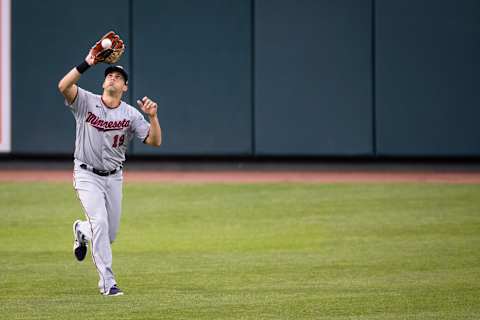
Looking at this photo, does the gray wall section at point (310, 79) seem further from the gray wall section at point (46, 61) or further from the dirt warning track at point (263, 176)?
the gray wall section at point (46, 61)

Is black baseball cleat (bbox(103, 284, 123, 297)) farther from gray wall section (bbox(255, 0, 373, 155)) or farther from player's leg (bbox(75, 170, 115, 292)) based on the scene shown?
gray wall section (bbox(255, 0, 373, 155))

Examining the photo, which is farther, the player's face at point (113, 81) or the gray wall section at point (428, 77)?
the gray wall section at point (428, 77)

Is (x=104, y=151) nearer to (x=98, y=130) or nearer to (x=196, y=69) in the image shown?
(x=98, y=130)

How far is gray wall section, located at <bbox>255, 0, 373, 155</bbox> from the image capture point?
20750 millimetres

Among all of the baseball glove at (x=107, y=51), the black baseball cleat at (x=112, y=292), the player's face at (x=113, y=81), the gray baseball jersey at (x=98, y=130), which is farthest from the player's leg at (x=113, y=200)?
the baseball glove at (x=107, y=51)

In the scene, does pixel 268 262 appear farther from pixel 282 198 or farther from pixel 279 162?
pixel 279 162

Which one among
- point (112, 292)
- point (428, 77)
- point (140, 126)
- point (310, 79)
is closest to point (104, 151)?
point (140, 126)

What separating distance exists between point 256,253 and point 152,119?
3.17 meters

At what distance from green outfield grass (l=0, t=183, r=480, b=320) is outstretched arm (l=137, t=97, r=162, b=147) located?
1.26 metres

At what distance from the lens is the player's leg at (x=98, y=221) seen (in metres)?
8.99

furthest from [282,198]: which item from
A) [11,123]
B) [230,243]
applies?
[11,123]

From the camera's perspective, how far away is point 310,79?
20844 mm

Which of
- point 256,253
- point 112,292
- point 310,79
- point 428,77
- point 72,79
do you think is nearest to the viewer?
point 72,79

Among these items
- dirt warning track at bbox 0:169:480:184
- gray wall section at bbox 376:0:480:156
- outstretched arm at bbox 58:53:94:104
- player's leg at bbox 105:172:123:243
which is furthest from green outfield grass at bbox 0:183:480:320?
gray wall section at bbox 376:0:480:156
